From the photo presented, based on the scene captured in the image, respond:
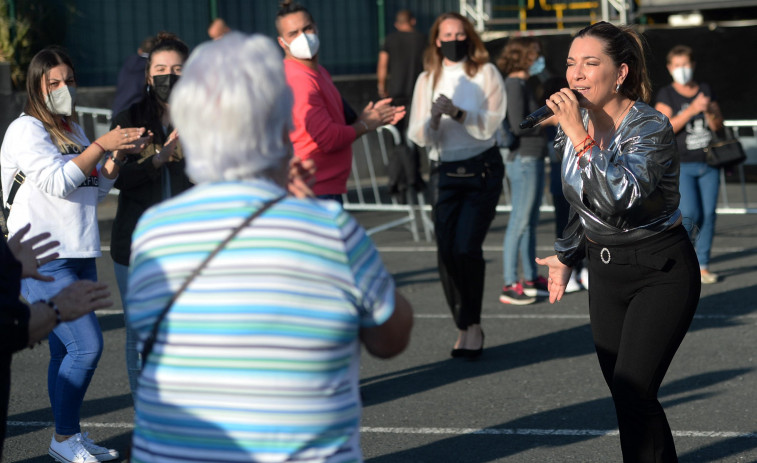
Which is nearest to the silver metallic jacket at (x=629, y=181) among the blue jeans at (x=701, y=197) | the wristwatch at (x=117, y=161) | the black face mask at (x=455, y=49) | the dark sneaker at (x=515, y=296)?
the wristwatch at (x=117, y=161)

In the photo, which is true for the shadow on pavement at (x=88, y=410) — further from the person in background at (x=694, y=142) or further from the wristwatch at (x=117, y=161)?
the person in background at (x=694, y=142)

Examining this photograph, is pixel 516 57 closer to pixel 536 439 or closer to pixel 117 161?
pixel 536 439

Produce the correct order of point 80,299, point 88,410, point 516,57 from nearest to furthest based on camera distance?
point 80,299, point 88,410, point 516,57

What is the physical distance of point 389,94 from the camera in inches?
584

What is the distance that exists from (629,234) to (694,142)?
16.7ft

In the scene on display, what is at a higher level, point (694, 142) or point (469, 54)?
point (469, 54)

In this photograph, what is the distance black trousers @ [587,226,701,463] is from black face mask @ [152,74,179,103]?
2.12m

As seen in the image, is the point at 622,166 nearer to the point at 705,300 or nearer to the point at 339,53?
the point at 705,300

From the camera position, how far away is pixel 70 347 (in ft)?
15.3

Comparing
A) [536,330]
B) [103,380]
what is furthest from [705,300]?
[103,380]

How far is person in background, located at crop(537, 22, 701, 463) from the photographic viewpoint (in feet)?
11.9

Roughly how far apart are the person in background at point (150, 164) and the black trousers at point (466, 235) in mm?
2136

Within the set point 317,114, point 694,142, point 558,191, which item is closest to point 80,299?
point 317,114

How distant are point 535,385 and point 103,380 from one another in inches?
101
